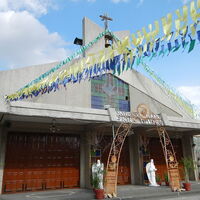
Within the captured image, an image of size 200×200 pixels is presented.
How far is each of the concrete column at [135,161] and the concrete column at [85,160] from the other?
3.65m

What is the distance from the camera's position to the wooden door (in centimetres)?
1324

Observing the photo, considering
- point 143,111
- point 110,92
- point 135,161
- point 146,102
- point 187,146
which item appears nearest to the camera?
point 143,111

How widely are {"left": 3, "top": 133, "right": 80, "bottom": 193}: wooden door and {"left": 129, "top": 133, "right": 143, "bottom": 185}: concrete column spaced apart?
4.07 metres

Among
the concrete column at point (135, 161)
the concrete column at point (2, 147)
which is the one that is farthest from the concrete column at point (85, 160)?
the concrete column at point (2, 147)

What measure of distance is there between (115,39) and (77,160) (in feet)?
33.5

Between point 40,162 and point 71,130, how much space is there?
279 centimetres

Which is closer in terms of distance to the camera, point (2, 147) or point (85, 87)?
point (2, 147)

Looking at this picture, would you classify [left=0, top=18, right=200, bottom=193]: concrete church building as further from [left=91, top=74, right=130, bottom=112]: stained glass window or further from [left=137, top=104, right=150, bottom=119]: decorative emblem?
[left=137, top=104, right=150, bottom=119]: decorative emblem

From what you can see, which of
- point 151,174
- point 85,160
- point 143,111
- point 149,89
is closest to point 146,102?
point 149,89

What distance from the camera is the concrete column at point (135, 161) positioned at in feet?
51.9

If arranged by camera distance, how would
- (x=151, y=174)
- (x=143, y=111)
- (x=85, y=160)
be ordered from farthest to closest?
1. (x=85, y=160)
2. (x=151, y=174)
3. (x=143, y=111)

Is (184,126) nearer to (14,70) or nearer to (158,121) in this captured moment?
(158,121)

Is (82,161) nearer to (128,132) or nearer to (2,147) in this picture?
(128,132)

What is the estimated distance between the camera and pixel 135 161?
16453mm
